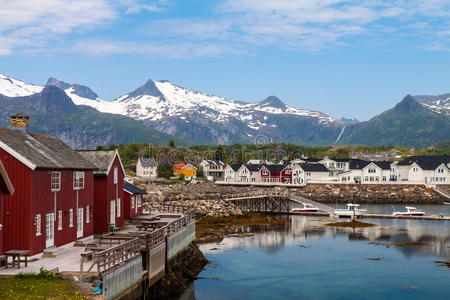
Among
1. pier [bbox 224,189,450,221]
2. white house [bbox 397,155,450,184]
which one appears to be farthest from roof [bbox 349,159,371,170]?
pier [bbox 224,189,450,221]

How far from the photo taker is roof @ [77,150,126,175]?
3809 centimetres

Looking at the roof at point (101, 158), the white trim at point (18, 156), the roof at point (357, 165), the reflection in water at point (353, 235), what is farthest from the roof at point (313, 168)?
the white trim at point (18, 156)

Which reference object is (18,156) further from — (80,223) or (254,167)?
(254,167)

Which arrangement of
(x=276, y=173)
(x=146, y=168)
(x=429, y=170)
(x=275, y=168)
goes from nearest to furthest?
1. (x=429, y=170)
2. (x=276, y=173)
3. (x=275, y=168)
4. (x=146, y=168)

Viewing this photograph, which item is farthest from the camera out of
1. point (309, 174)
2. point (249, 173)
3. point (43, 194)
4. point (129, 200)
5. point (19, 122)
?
point (249, 173)

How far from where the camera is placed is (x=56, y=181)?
3012 cm

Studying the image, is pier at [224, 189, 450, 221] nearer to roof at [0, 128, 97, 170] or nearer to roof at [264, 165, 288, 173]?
roof at [264, 165, 288, 173]

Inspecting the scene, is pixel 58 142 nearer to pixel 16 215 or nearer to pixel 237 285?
pixel 16 215

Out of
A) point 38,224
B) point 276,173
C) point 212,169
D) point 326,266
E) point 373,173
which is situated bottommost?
point 326,266

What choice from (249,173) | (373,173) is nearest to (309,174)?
(373,173)

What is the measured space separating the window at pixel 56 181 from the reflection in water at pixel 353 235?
22.8m

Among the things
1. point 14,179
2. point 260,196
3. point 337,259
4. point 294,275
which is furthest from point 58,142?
point 260,196

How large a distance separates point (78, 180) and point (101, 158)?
6.02 meters

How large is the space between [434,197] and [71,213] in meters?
96.4
